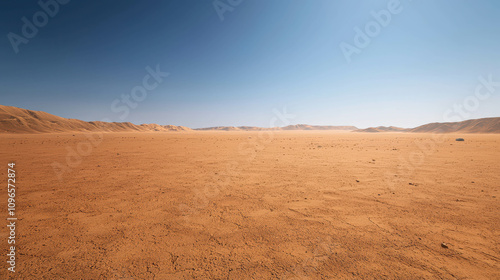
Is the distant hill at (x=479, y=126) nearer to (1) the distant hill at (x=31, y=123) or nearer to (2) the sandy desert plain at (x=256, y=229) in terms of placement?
(2) the sandy desert plain at (x=256, y=229)

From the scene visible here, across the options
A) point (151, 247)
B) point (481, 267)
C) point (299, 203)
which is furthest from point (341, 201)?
point (151, 247)

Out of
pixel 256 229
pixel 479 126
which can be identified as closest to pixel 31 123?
pixel 256 229

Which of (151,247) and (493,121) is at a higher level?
(493,121)

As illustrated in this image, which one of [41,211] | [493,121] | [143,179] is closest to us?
[41,211]

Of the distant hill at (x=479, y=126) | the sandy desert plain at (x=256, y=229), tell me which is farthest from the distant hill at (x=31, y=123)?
the distant hill at (x=479, y=126)

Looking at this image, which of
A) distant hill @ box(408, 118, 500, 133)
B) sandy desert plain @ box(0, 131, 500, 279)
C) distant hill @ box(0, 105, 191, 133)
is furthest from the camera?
distant hill @ box(408, 118, 500, 133)

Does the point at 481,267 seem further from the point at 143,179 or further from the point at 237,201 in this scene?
the point at 143,179

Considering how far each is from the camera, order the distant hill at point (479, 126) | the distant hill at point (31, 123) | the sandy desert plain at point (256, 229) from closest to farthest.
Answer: the sandy desert plain at point (256, 229)
the distant hill at point (31, 123)
the distant hill at point (479, 126)

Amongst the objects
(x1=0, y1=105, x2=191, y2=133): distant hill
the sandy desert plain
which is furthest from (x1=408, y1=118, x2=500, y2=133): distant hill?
(x1=0, y1=105, x2=191, y2=133): distant hill

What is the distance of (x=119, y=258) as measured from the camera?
8.29 ft

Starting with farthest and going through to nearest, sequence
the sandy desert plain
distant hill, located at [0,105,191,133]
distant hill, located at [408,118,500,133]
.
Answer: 1. distant hill, located at [408,118,500,133]
2. distant hill, located at [0,105,191,133]
3. the sandy desert plain

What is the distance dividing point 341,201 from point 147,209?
183 inches

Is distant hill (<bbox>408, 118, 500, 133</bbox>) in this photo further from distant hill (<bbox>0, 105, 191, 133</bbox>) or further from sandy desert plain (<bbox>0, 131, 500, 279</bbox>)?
distant hill (<bbox>0, 105, 191, 133</bbox>)

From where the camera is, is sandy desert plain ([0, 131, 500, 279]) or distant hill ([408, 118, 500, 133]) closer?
sandy desert plain ([0, 131, 500, 279])
